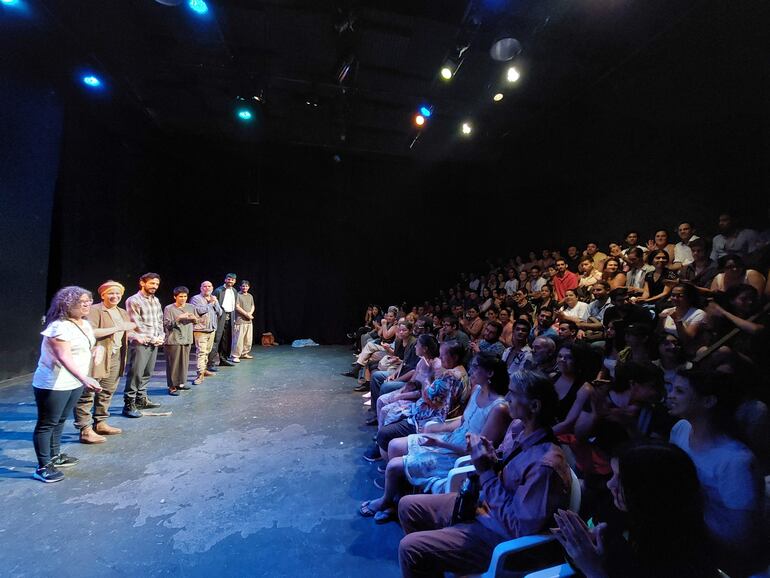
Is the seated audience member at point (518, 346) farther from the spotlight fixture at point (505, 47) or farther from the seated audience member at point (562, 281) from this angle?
the spotlight fixture at point (505, 47)

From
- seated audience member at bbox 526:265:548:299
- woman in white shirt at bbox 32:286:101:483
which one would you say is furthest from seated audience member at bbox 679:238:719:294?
woman in white shirt at bbox 32:286:101:483

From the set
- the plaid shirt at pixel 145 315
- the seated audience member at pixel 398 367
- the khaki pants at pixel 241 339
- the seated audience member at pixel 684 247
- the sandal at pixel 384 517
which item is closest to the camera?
the sandal at pixel 384 517

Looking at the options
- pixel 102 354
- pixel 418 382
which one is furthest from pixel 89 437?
pixel 418 382

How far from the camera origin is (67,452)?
9.37 feet

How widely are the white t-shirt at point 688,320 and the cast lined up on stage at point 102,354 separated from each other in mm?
4632

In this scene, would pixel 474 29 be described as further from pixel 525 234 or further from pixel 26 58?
pixel 26 58

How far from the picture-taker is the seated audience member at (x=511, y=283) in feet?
22.9

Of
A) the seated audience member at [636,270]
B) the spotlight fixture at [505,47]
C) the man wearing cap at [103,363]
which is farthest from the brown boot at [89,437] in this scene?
the spotlight fixture at [505,47]

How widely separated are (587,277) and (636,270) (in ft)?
2.40

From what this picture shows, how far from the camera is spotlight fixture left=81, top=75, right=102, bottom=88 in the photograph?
5.46 m

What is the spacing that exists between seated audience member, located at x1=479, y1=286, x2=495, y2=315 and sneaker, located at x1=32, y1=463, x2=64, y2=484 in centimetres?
549

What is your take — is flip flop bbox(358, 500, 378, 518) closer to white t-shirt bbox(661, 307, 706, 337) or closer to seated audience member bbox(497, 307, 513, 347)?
seated audience member bbox(497, 307, 513, 347)

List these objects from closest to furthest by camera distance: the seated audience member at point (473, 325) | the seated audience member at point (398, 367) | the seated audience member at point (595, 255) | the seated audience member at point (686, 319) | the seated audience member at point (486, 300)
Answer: the seated audience member at point (686, 319), the seated audience member at point (398, 367), the seated audience member at point (473, 325), the seated audience member at point (595, 255), the seated audience member at point (486, 300)

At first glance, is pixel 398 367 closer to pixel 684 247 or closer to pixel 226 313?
pixel 684 247
